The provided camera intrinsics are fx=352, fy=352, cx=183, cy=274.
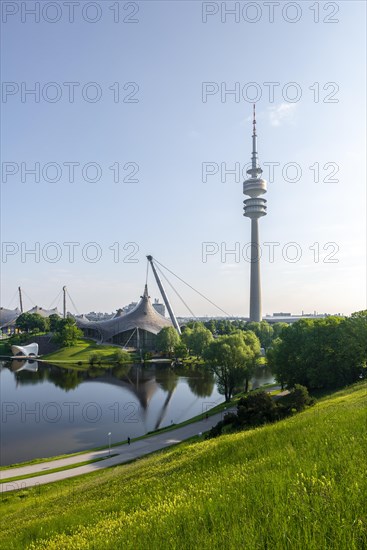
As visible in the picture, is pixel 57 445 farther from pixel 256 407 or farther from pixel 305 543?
pixel 305 543

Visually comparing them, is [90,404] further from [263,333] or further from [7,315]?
[7,315]

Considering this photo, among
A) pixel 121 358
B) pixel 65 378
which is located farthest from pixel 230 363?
pixel 121 358

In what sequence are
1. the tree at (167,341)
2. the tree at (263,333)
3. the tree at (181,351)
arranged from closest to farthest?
the tree at (181,351) < the tree at (167,341) < the tree at (263,333)

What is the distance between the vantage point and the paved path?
22.7 metres

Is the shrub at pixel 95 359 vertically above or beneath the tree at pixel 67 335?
beneath

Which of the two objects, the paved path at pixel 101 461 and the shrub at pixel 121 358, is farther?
the shrub at pixel 121 358

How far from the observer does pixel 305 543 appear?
4.13 m

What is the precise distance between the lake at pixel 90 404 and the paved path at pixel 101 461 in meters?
3.71

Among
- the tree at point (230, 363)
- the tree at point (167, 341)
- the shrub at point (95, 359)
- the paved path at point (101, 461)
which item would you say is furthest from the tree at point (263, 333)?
the paved path at point (101, 461)

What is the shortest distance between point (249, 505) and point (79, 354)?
90.3m

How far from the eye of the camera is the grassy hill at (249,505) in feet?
15.0

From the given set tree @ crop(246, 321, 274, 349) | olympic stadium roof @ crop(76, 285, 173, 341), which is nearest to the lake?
tree @ crop(246, 321, 274, 349)

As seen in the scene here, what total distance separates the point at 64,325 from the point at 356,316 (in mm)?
82957

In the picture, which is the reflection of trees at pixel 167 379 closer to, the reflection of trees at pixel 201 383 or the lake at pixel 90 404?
the lake at pixel 90 404
